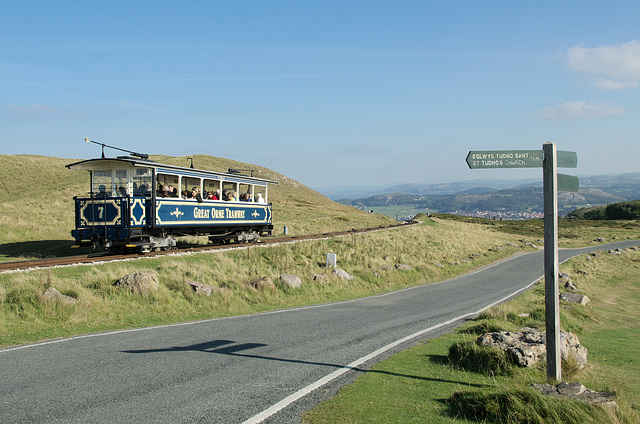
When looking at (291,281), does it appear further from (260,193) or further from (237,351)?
(260,193)

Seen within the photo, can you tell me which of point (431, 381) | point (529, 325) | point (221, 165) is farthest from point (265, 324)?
point (221, 165)

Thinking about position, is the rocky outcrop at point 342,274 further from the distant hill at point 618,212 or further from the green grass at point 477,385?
the distant hill at point 618,212

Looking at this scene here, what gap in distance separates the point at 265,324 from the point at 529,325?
262 inches

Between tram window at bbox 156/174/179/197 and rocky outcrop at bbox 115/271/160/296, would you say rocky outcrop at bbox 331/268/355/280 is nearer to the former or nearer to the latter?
tram window at bbox 156/174/179/197

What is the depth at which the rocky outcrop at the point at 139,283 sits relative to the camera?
489 inches

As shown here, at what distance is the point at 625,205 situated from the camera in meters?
101

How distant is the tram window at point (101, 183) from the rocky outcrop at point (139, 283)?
283 inches

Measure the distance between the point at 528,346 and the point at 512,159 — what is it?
3.29 m

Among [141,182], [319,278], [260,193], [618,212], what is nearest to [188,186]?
[141,182]

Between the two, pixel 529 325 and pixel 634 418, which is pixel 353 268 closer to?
pixel 529 325

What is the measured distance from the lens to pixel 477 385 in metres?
6.37

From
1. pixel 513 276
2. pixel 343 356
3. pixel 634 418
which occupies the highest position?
pixel 634 418

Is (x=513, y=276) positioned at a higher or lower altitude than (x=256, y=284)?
lower

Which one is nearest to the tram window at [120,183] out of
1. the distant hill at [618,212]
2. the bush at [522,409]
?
the bush at [522,409]
